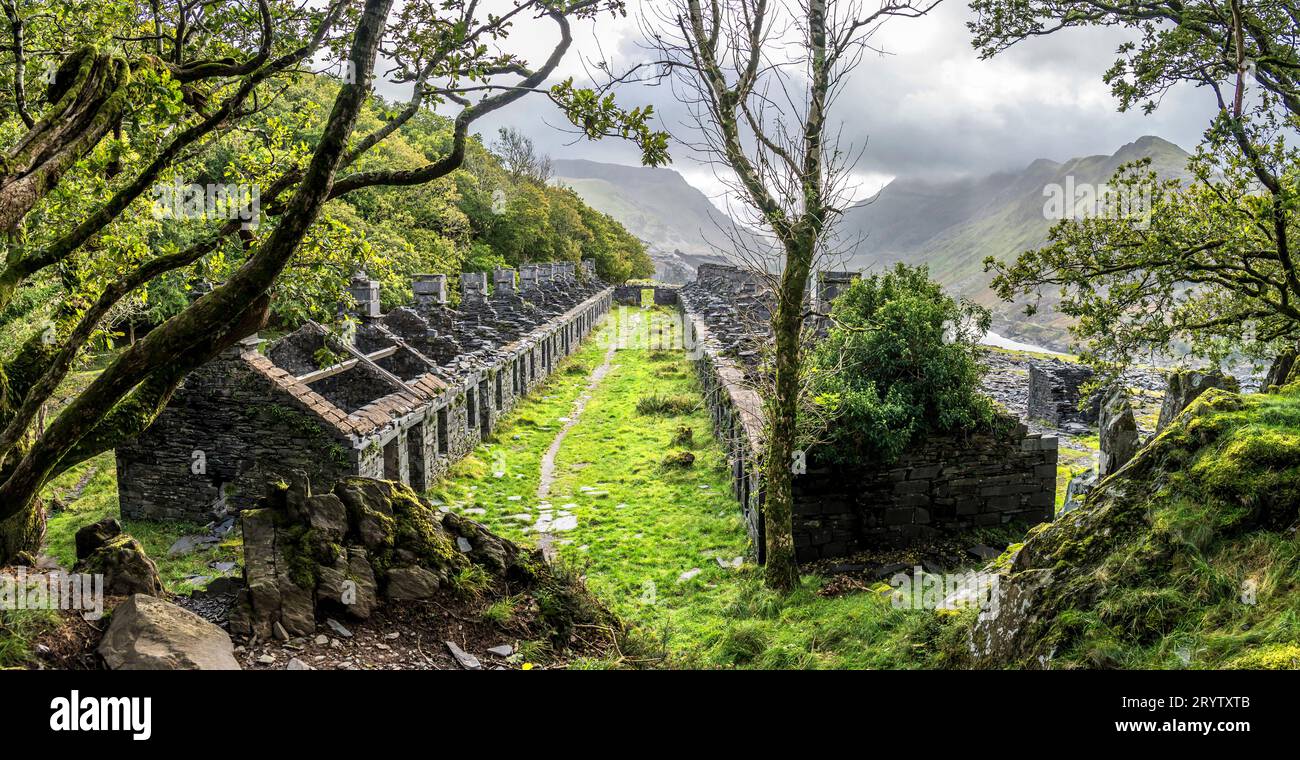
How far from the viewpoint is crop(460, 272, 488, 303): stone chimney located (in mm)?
32250

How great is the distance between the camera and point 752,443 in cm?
1287

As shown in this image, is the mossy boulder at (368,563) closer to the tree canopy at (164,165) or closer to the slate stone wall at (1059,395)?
the tree canopy at (164,165)

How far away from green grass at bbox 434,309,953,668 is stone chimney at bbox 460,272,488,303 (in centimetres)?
842

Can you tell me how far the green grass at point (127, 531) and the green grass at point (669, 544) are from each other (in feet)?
14.7

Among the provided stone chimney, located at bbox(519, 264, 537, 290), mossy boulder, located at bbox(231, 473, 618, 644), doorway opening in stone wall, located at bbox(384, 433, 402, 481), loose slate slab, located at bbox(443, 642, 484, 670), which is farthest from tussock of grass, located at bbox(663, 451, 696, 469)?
stone chimney, located at bbox(519, 264, 537, 290)

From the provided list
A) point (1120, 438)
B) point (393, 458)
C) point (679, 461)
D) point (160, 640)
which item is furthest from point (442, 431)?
point (1120, 438)

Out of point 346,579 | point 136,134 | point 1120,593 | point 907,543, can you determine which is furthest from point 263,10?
point 907,543

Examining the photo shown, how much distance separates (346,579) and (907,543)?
30.8 feet

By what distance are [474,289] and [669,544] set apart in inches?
956

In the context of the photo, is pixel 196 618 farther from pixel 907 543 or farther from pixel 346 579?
pixel 907 543

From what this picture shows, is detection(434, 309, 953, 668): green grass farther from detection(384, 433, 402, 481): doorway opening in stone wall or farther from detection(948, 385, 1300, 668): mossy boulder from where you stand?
detection(948, 385, 1300, 668): mossy boulder

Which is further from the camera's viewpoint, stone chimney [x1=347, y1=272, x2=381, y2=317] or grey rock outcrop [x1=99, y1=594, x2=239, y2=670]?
stone chimney [x1=347, y1=272, x2=381, y2=317]

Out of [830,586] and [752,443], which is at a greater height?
[752,443]

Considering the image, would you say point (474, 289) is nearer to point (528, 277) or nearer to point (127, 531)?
point (528, 277)
